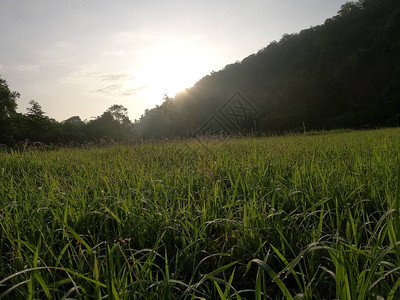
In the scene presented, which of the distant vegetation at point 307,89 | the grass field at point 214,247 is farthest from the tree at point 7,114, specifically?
the grass field at point 214,247

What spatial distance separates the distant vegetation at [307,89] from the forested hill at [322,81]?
0.10 meters

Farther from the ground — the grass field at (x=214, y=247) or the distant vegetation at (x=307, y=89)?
the distant vegetation at (x=307, y=89)

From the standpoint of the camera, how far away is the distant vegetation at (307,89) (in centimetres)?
2694

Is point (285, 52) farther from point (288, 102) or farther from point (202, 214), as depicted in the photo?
point (202, 214)

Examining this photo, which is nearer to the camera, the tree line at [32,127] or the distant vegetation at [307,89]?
the tree line at [32,127]

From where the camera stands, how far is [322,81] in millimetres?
33281

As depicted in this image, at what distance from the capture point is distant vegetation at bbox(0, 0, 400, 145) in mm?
26938

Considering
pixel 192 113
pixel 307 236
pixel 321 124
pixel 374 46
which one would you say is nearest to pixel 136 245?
pixel 307 236

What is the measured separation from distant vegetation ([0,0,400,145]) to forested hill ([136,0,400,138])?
4.1 inches

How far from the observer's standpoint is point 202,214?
5.61 feet

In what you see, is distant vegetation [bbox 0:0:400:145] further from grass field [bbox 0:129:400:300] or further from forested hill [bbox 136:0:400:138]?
grass field [bbox 0:129:400:300]

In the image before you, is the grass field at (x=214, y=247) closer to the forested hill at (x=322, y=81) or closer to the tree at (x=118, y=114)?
the forested hill at (x=322, y=81)

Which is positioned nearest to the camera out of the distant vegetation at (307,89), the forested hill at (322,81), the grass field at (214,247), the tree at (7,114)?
the grass field at (214,247)

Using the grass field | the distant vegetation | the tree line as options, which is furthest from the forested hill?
the grass field
